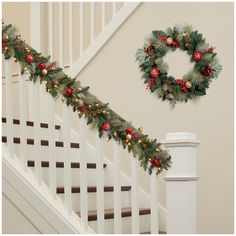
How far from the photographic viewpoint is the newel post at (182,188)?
9.66 feet

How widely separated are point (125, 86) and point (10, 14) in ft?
6.27

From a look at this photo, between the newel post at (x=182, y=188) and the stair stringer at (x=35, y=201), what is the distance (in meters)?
0.53

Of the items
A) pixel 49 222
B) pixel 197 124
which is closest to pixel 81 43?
pixel 197 124

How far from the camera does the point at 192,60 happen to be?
9.59ft

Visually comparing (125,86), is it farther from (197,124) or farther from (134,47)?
(197,124)

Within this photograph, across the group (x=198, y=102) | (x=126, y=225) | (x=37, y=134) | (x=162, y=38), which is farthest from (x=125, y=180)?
(x=162, y=38)

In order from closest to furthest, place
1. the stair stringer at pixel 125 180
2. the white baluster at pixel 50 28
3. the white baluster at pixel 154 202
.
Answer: the white baluster at pixel 154 202 → the stair stringer at pixel 125 180 → the white baluster at pixel 50 28

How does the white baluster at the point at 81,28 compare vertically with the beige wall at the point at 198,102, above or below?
above

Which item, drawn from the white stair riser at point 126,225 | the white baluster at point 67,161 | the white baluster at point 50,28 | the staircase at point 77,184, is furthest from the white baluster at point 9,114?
the white baluster at point 50,28

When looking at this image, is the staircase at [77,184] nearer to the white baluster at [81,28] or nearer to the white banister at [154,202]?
the white banister at [154,202]

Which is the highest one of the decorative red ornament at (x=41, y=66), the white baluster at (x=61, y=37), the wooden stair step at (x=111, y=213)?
the white baluster at (x=61, y=37)

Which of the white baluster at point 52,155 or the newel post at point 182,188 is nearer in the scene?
the newel post at point 182,188

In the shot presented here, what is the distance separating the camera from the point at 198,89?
9.67 feet

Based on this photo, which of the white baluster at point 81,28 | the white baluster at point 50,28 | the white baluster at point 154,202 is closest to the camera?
the white baluster at point 154,202
